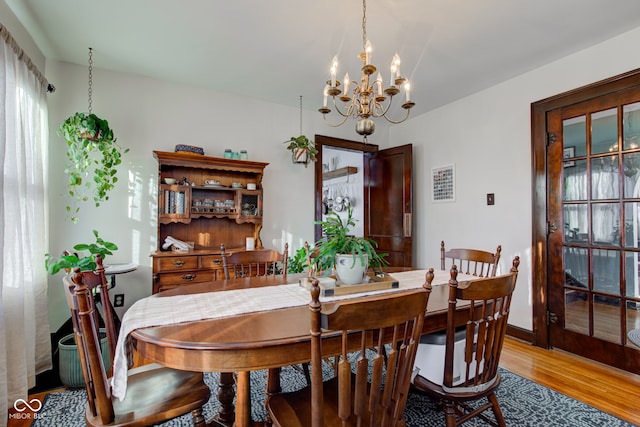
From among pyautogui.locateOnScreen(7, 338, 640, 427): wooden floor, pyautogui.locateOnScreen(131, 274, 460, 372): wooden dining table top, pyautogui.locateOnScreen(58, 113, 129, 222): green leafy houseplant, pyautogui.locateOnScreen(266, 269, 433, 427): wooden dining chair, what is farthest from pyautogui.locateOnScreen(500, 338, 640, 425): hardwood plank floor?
pyautogui.locateOnScreen(58, 113, 129, 222): green leafy houseplant

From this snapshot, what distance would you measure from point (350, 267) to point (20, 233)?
85.3 inches

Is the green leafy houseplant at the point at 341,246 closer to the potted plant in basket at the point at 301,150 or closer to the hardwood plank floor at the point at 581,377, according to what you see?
the hardwood plank floor at the point at 581,377

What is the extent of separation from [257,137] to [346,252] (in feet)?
8.22

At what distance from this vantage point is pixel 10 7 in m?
2.07

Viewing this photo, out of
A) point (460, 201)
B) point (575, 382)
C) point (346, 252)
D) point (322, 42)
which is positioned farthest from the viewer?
point (460, 201)

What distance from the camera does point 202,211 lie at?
320cm

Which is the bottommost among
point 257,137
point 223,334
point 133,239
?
point 223,334

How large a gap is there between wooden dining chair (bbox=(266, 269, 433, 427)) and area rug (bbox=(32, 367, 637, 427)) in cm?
85

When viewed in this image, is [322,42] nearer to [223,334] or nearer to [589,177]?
[223,334]

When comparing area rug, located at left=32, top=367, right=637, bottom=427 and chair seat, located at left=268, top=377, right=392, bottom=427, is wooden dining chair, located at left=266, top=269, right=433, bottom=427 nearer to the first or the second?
chair seat, located at left=268, top=377, right=392, bottom=427

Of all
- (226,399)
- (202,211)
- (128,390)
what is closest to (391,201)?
(202,211)

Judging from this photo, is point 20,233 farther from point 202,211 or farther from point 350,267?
point 350,267

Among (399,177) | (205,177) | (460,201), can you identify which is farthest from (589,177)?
(205,177)

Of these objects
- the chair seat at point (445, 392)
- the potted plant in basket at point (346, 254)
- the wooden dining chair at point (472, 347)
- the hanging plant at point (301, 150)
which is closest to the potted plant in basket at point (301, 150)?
the hanging plant at point (301, 150)
